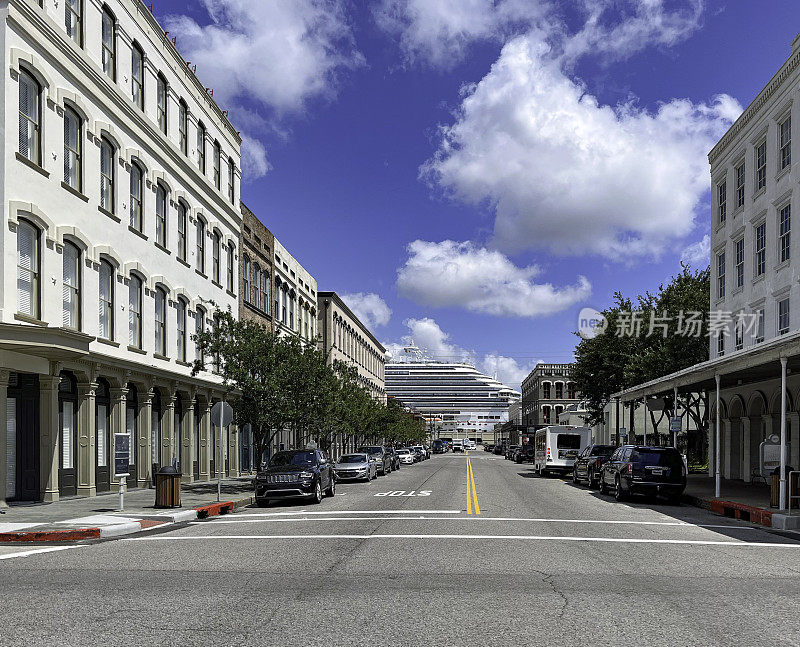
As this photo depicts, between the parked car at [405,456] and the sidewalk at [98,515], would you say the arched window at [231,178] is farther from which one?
the parked car at [405,456]

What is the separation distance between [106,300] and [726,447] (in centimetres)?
2680

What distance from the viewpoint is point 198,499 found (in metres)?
22.9

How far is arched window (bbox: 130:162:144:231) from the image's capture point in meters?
27.3

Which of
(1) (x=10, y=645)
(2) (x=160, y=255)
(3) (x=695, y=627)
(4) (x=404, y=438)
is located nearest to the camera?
(1) (x=10, y=645)

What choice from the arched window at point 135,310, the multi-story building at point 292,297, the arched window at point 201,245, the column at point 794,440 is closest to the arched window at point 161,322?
the arched window at point 135,310

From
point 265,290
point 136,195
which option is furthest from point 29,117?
point 265,290

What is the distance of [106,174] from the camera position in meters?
25.2

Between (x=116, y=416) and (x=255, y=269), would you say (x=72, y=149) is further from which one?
(x=255, y=269)

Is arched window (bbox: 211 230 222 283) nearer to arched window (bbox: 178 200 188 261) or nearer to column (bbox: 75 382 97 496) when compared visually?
arched window (bbox: 178 200 188 261)

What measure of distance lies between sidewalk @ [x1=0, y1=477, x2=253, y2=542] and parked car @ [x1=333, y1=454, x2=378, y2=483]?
9577 millimetres

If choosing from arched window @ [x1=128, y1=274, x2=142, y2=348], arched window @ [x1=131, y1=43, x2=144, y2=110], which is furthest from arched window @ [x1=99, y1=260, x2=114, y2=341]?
arched window @ [x1=131, y1=43, x2=144, y2=110]

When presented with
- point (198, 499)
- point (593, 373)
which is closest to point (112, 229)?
point (198, 499)

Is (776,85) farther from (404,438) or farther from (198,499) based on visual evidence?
(404,438)

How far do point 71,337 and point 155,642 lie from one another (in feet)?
45.2
